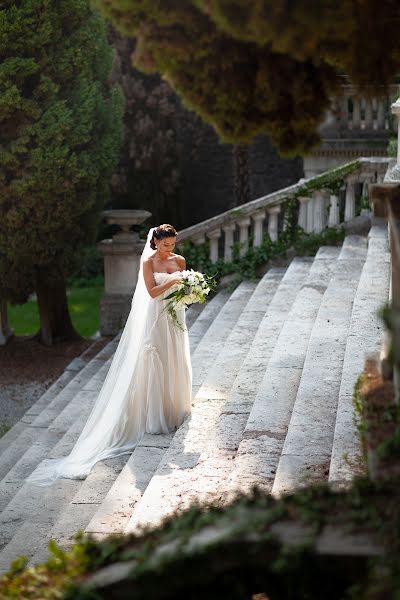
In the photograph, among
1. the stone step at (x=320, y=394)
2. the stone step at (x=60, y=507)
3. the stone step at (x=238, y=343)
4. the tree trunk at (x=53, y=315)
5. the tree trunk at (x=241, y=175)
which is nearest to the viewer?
the stone step at (x=320, y=394)

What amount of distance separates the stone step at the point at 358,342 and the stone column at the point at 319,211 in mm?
698

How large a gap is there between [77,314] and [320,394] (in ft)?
30.1

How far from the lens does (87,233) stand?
11.4 meters

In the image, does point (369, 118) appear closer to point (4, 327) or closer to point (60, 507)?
point (4, 327)

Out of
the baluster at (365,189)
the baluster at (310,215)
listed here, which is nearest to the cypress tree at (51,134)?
the baluster at (310,215)

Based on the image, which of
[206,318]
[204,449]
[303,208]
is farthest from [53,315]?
[204,449]

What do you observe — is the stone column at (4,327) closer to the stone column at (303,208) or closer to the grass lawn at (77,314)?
the grass lawn at (77,314)

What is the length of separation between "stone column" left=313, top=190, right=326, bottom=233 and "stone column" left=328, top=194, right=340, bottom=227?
0.27 ft

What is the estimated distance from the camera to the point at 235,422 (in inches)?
275

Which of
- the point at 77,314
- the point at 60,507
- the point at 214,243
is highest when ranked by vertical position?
the point at 214,243

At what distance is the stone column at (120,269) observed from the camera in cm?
1177

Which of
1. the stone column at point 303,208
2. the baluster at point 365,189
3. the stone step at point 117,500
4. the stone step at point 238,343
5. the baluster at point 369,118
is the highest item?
the baluster at point 369,118

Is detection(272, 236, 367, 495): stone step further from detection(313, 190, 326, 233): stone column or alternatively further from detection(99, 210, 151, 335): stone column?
detection(99, 210, 151, 335): stone column

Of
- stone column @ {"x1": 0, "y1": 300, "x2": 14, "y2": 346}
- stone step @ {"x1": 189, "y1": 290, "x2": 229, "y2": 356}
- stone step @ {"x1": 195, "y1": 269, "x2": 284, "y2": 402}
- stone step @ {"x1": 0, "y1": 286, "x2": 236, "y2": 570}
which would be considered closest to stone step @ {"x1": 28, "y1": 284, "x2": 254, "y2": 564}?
stone step @ {"x1": 0, "y1": 286, "x2": 236, "y2": 570}
